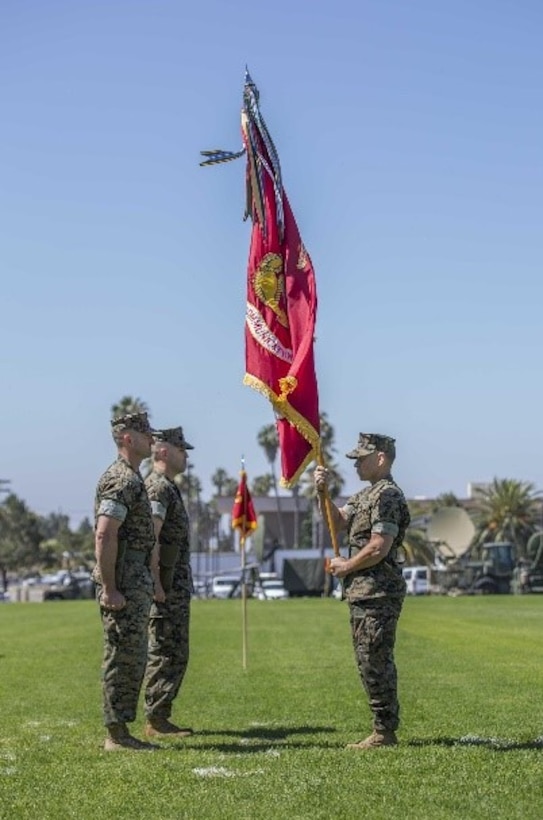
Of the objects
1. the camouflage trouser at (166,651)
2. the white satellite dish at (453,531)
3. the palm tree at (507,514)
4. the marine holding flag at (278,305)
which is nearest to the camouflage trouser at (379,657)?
the marine holding flag at (278,305)

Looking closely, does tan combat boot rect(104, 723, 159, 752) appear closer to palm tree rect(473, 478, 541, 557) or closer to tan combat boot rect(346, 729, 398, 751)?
tan combat boot rect(346, 729, 398, 751)

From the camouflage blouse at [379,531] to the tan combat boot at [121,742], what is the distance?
1.74m

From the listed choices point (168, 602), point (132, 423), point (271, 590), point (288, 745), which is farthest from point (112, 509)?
point (271, 590)

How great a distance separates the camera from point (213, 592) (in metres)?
80.6

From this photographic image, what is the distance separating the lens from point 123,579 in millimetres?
10195

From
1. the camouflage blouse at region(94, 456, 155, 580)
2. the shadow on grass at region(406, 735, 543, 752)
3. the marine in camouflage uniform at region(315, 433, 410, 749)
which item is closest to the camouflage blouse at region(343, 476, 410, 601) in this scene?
the marine in camouflage uniform at region(315, 433, 410, 749)

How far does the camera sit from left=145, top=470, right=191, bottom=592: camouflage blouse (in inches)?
443

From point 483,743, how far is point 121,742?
8.13 ft

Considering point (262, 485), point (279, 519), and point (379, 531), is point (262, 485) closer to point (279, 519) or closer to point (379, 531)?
point (279, 519)

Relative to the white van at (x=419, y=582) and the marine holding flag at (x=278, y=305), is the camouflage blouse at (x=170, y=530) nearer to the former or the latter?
the marine holding flag at (x=278, y=305)

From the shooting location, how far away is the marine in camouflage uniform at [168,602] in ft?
37.0

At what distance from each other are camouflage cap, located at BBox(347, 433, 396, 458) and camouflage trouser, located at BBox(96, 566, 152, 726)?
5.87 ft

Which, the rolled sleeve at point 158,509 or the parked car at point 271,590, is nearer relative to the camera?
the rolled sleeve at point 158,509

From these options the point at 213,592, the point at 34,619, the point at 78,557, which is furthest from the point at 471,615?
the point at 78,557
